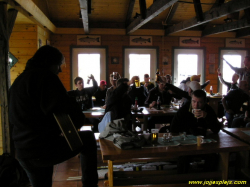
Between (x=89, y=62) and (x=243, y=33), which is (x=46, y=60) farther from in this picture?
(x=243, y=33)

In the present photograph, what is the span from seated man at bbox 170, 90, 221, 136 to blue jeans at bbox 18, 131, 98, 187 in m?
0.98

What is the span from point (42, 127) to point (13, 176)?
1.43m

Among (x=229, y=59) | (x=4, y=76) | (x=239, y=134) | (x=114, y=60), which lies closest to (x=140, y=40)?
(x=114, y=60)

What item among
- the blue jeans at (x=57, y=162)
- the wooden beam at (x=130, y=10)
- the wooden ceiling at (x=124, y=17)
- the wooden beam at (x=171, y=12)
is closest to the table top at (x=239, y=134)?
the blue jeans at (x=57, y=162)

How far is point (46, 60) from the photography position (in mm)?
1511

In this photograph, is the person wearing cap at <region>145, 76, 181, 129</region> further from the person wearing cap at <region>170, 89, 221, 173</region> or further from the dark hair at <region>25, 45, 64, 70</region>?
the dark hair at <region>25, 45, 64, 70</region>

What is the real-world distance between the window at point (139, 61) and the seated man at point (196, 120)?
16.8ft

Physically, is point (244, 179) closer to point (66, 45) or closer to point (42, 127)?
point (42, 127)

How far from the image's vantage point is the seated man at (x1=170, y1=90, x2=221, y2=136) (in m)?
2.17

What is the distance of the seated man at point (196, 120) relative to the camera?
7.11 ft

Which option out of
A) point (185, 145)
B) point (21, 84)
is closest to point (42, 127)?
point (21, 84)

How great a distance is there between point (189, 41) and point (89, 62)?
10.8ft

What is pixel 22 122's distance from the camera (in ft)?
4.60

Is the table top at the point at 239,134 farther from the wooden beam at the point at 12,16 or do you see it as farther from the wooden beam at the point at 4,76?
the wooden beam at the point at 12,16
